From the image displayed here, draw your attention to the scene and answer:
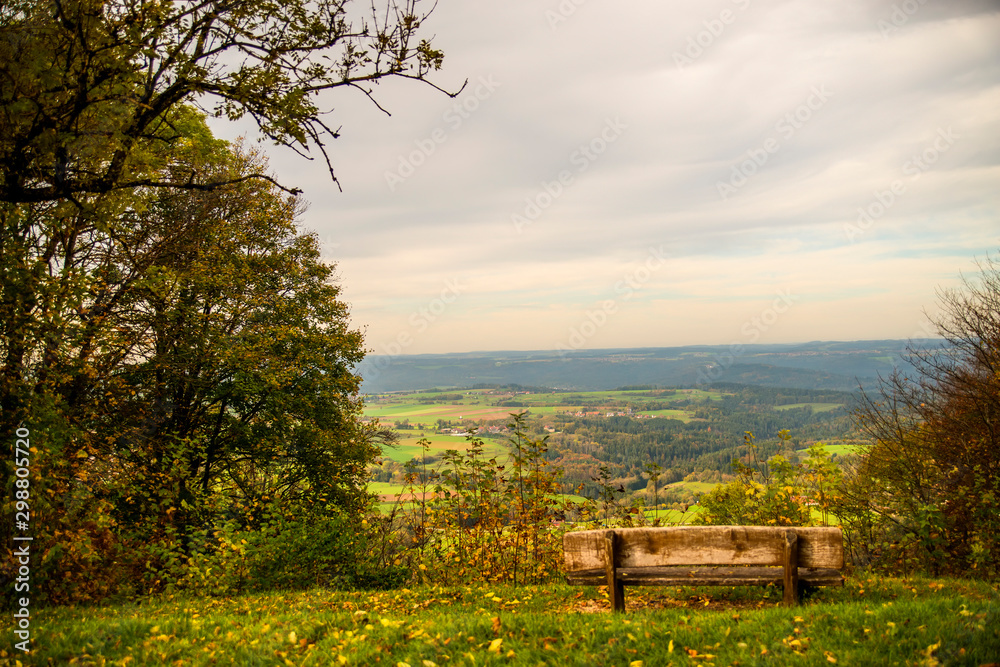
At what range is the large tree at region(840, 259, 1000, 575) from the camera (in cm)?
A: 703

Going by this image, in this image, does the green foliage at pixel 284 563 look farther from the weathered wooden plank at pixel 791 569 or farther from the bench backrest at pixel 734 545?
the weathered wooden plank at pixel 791 569

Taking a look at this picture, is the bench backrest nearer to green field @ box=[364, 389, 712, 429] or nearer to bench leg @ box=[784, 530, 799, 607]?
bench leg @ box=[784, 530, 799, 607]

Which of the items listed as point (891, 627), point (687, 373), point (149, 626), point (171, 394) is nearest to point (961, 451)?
point (891, 627)

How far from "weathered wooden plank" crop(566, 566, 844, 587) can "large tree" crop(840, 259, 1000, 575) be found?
108 inches

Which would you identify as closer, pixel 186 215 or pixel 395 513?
pixel 395 513

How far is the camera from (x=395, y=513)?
8227 millimetres

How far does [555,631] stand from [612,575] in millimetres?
890

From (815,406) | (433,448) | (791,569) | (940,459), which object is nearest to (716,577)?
(791,569)

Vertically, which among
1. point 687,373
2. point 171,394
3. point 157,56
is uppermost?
point 157,56

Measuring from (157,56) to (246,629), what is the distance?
538 cm

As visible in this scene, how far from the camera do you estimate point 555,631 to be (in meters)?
4.45

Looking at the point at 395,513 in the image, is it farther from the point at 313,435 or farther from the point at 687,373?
the point at 687,373

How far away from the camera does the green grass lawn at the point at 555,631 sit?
12.0ft

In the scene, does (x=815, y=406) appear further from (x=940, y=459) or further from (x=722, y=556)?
Answer: (x=722, y=556)
